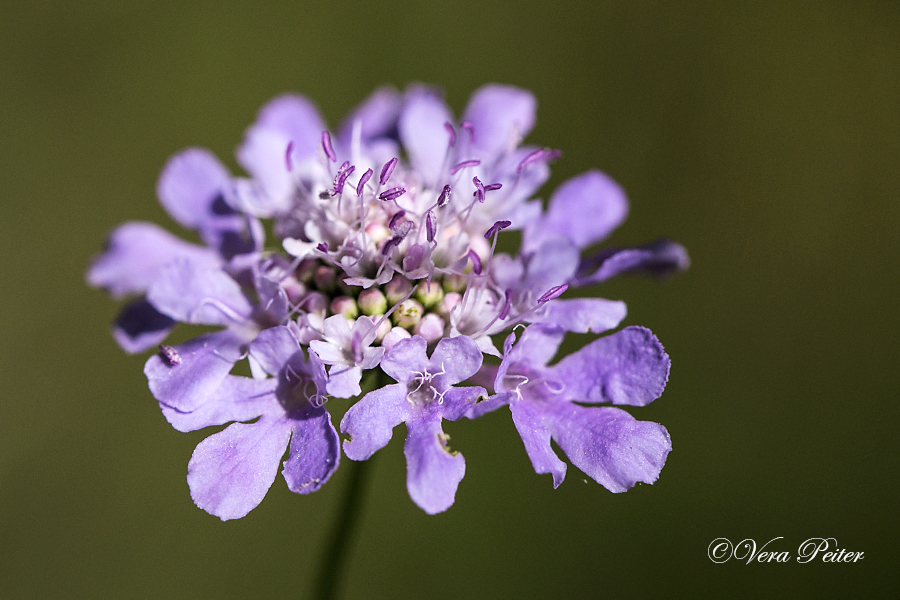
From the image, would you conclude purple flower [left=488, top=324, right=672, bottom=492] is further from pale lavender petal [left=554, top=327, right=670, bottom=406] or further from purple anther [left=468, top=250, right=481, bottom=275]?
purple anther [left=468, top=250, right=481, bottom=275]

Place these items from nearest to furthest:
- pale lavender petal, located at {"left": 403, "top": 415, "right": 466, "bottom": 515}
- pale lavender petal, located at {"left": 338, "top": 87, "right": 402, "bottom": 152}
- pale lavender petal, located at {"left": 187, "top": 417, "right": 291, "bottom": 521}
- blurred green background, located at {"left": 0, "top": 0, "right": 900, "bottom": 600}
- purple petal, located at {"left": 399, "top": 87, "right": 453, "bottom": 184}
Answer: pale lavender petal, located at {"left": 403, "top": 415, "right": 466, "bottom": 515}, pale lavender petal, located at {"left": 187, "top": 417, "right": 291, "bottom": 521}, purple petal, located at {"left": 399, "top": 87, "right": 453, "bottom": 184}, pale lavender petal, located at {"left": 338, "top": 87, "right": 402, "bottom": 152}, blurred green background, located at {"left": 0, "top": 0, "right": 900, "bottom": 600}

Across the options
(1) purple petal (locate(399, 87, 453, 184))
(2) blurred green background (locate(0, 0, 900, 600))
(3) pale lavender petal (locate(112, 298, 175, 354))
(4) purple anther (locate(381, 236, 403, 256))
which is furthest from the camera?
(2) blurred green background (locate(0, 0, 900, 600))

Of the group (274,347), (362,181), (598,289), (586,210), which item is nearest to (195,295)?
(274,347)

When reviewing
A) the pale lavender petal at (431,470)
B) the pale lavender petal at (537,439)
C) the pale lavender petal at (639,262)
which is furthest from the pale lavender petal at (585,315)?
the pale lavender petal at (431,470)

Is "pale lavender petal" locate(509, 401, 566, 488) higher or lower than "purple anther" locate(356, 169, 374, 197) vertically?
lower

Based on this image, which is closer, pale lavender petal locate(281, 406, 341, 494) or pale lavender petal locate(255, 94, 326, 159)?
pale lavender petal locate(281, 406, 341, 494)

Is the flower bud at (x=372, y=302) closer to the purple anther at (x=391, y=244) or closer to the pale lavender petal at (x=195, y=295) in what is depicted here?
the purple anther at (x=391, y=244)

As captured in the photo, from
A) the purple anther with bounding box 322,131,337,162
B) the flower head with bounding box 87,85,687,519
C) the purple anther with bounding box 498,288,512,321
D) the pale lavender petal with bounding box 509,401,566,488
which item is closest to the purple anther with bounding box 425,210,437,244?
the flower head with bounding box 87,85,687,519
